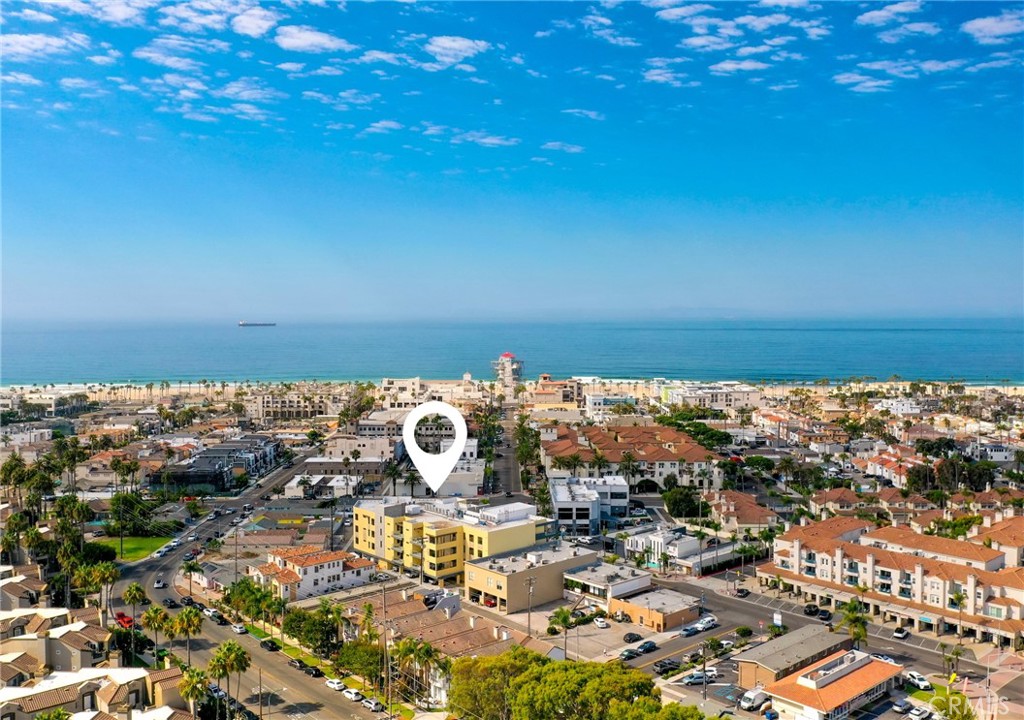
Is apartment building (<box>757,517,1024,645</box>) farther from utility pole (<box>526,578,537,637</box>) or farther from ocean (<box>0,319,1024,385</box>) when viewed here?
ocean (<box>0,319,1024,385</box>)

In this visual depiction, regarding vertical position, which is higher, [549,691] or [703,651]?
[549,691]

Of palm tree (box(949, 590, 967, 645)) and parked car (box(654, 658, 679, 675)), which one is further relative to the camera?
palm tree (box(949, 590, 967, 645))

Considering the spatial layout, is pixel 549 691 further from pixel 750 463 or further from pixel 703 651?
pixel 750 463

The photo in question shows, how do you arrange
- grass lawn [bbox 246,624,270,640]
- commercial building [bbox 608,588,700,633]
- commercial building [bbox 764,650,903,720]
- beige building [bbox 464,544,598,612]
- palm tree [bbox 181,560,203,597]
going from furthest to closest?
palm tree [bbox 181,560,203,597]
beige building [bbox 464,544,598,612]
commercial building [bbox 608,588,700,633]
grass lawn [bbox 246,624,270,640]
commercial building [bbox 764,650,903,720]

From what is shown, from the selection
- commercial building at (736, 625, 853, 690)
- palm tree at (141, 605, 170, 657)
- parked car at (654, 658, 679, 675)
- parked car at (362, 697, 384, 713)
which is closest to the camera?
parked car at (362, 697, 384, 713)

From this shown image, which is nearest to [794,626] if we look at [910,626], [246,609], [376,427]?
[910,626]

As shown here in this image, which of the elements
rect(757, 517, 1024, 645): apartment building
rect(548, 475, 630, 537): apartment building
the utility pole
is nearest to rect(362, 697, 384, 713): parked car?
the utility pole
